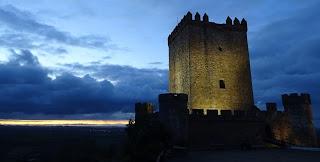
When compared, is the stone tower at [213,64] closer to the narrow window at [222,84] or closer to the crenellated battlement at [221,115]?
the narrow window at [222,84]

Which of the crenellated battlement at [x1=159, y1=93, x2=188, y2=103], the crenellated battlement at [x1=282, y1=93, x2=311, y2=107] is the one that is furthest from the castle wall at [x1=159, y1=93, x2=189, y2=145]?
the crenellated battlement at [x1=282, y1=93, x2=311, y2=107]

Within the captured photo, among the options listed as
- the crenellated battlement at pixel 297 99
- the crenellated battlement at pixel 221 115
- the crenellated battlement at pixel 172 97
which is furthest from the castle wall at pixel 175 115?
the crenellated battlement at pixel 297 99

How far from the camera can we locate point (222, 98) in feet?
98.3

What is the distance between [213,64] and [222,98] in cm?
340

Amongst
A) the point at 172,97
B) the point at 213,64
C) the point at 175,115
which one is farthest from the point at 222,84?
the point at 175,115

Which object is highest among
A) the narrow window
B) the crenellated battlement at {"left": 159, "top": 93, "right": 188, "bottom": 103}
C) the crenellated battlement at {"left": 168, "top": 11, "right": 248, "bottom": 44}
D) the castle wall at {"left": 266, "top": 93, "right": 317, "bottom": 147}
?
the crenellated battlement at {"left": 168, "top": 11, "right": 248, "bottom": 44}

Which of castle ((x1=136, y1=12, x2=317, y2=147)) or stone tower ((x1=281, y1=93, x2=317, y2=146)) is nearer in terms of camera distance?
castle ((x1=136, y1=12, x2=317, y2=147))

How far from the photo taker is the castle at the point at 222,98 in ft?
78.1

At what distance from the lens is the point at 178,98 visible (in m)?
23.1

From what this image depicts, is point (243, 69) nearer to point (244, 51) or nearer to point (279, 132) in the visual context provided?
point (244, 51)

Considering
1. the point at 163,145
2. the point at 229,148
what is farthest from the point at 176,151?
the point at 229,148

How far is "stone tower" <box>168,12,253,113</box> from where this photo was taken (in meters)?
Result: 29.4

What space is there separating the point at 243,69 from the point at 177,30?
8.03 metres

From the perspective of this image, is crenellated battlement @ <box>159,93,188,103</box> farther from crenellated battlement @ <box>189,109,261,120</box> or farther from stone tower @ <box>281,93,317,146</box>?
stone tower @ <box>281,93,317,146</box>
